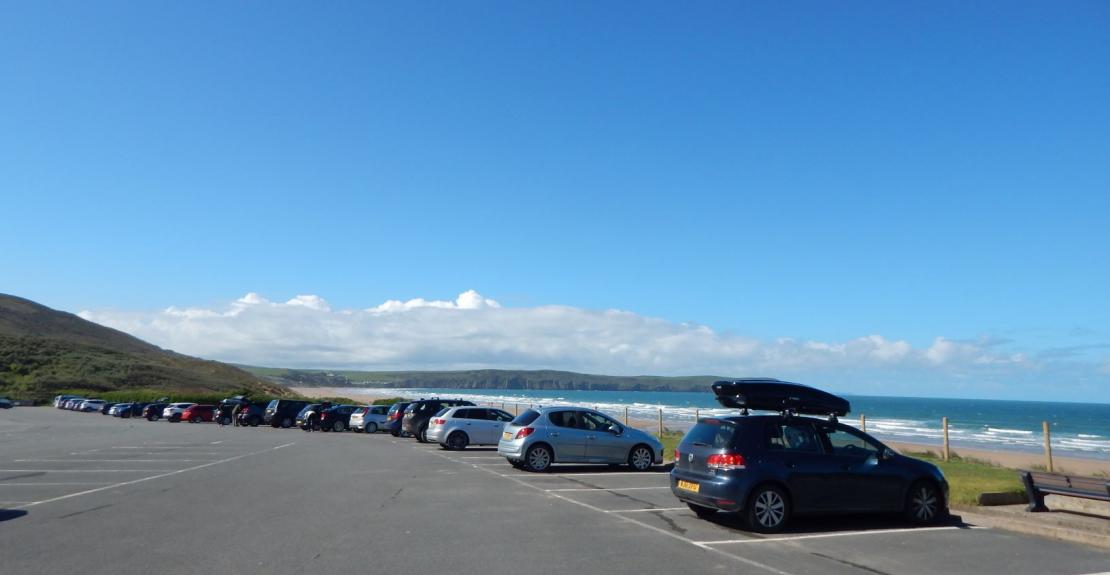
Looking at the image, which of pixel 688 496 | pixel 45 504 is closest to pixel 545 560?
pixel 688 496

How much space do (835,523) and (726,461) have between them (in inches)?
87.2

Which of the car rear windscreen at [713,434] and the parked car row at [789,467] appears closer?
the parked car row at [789,467]

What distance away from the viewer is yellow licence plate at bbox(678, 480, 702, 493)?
11.2 m

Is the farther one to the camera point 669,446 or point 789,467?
point 669,446

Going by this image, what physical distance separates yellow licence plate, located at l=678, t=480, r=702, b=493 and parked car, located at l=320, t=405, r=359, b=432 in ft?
107

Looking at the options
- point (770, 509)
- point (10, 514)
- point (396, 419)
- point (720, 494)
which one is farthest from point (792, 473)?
point (396, 419)

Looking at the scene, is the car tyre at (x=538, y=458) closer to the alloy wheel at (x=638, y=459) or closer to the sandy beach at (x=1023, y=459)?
the alloy wheel at (x=638, y=459)

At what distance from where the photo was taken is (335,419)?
41.8 m

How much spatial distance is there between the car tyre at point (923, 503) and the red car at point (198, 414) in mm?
50135

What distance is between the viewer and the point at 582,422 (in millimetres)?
19344

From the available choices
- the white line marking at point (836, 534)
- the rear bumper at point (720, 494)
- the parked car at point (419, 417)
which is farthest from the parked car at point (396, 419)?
the white line marking at point (836, 534)

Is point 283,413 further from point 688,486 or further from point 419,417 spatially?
point 688,486

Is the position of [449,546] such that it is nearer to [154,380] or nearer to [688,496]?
[688,496]

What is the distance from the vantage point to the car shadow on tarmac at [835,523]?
1102 cm
